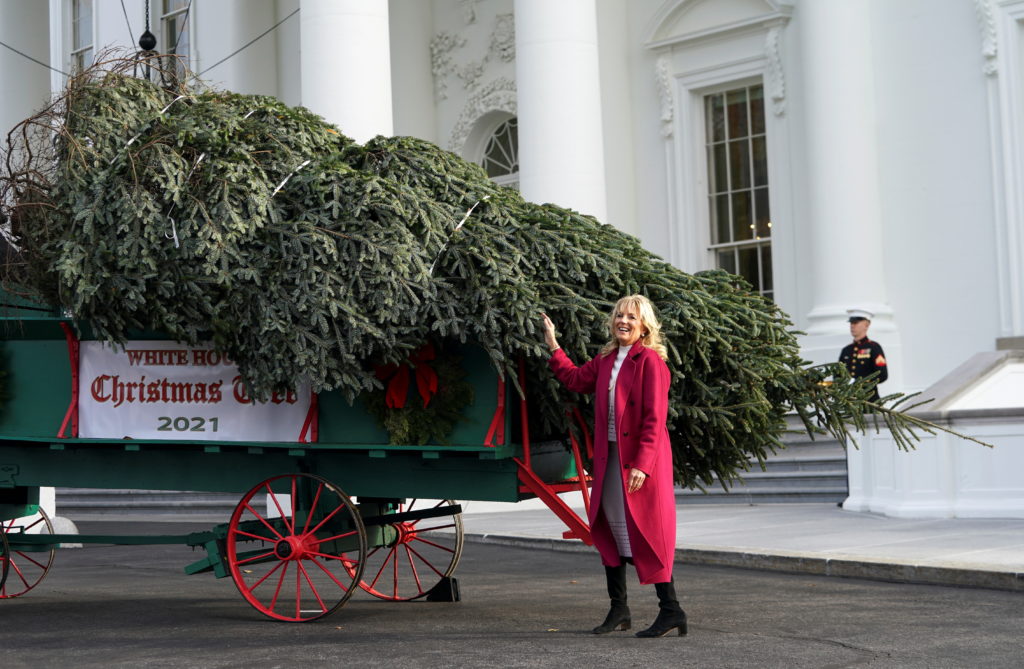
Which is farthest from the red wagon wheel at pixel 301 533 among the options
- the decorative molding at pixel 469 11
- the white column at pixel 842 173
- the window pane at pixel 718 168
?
the decorative molding at pixel 469 11

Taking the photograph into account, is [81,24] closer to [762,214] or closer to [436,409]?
[762,214]

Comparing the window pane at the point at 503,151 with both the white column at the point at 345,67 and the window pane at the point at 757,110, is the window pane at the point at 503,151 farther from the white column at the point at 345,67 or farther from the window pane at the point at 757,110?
the white column at the point at 345,67

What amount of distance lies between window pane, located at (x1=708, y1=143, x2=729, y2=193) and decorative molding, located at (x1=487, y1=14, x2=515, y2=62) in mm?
3492

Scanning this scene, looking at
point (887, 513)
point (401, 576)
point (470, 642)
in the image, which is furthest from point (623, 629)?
point (887, 513)

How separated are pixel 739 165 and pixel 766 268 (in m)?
1.45

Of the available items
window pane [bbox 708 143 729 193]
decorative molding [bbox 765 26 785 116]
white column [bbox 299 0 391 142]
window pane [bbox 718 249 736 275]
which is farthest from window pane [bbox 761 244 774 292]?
white column [bbox 299 0 391 142]

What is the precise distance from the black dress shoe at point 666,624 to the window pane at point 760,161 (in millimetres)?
12548

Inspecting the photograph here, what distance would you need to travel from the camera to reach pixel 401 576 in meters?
9.98

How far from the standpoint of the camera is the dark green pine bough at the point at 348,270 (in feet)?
22.7

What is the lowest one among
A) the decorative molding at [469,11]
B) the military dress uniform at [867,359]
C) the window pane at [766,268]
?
the military dress uniform at [867,359]

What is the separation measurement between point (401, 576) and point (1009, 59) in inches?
402

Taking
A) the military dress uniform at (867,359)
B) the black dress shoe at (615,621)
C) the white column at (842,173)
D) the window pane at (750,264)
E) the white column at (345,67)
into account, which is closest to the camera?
the black dress shoe at (615,621)

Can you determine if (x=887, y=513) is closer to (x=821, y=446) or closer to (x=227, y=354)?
(x=821, y=446)

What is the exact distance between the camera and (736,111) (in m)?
18.8
